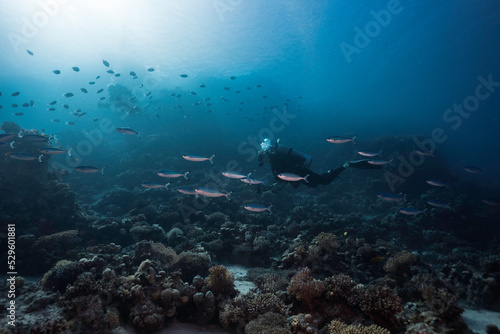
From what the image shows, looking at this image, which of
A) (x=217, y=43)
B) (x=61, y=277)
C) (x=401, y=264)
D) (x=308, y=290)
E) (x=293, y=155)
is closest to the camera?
(x=308, y=290)

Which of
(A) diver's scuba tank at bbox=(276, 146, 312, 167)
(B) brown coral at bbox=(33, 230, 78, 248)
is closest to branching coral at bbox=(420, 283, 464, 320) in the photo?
(A) diver's scuba tank at bbox=(276, 146, 312, 167)

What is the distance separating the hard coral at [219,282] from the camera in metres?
4.85

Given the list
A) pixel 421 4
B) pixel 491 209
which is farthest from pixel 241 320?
pixel 421 4

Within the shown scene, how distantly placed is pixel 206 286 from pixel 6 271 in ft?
19.4

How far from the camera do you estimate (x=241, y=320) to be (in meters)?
4.17

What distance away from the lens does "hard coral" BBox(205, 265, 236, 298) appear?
4852mm

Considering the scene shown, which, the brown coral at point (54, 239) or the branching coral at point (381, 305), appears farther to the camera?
the brown coral at point (54, 239)

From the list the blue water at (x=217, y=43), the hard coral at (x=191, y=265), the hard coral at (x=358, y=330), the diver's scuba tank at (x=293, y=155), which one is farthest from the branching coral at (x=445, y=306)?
the blue water at (x=217, y=43)

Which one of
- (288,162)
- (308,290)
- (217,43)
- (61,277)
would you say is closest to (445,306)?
(308,290)

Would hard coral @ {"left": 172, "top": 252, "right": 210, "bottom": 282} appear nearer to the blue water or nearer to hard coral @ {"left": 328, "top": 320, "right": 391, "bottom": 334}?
hard coral @ {"left": 328, "top": 320, "right": 391, "bottom": 334}

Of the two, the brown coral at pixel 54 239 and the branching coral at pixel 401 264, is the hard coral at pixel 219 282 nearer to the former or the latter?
the branching coral at pixel 401 264

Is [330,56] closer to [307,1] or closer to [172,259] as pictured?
[307,1]

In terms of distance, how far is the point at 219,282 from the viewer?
4898 mm

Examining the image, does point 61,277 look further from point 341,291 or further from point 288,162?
point 288,162
